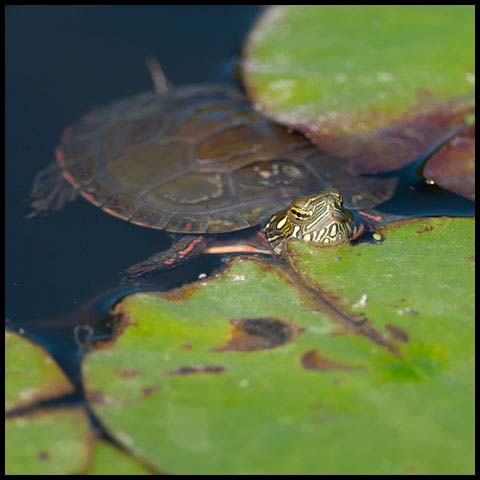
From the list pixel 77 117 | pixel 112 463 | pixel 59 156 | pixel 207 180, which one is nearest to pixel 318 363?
pixel 112 463

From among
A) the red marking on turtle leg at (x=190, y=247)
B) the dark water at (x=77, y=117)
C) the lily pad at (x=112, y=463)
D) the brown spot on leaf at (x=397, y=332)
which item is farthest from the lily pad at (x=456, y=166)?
the lily pad at (x=112, y=463)

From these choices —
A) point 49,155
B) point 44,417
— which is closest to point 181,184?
point 49,155

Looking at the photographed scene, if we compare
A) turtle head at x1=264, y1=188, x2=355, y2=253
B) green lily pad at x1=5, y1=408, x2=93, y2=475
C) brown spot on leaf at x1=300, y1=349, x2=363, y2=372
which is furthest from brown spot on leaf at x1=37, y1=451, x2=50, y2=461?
turtle head at x1=264, y1=188, x2=355, y2=253

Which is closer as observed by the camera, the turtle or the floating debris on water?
the floating debris on water

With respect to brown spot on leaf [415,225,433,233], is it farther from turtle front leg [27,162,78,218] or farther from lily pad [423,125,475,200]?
turtle front leg [27,162,78,218]

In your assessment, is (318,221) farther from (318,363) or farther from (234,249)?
(318,363)

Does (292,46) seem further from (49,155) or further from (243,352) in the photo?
(243,352)
